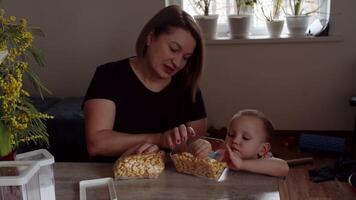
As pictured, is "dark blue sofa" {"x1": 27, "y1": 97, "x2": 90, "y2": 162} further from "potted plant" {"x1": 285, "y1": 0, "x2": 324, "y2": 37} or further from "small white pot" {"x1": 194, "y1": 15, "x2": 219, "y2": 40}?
"potted plant" {"x1": 285, "y1": 0, "x2": 324, "y2": 37}

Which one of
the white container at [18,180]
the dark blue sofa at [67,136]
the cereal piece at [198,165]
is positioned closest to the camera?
the white container at [18,180]

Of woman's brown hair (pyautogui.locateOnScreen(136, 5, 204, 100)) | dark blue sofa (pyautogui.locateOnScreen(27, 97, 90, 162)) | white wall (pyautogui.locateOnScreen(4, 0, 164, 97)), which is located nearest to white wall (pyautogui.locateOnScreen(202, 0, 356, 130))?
white wall (pyautogui.locateOnScreen(4, 0, 164, 97))

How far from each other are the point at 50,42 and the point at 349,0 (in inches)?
90.7

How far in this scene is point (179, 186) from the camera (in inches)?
42.8

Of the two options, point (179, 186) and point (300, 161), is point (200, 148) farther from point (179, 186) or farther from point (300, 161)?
point (300, 161)

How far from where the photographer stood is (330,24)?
305cm

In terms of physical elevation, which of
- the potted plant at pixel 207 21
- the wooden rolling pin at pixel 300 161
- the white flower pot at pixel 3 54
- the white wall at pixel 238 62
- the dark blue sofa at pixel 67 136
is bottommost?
the wooden rolling pin at pixel 300 161

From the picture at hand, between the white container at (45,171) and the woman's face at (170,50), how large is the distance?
60 centimetres

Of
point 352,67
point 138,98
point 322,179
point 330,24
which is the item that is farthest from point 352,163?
point 138,98

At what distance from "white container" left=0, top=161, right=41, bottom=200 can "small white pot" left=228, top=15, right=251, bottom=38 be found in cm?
249

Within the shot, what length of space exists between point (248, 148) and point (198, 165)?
0.24m

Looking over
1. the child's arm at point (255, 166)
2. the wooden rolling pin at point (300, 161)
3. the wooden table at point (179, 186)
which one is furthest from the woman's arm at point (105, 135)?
the wooden rolling pin at point (300, 161)

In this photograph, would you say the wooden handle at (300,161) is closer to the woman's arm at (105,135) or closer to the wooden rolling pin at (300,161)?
the wooden rolling pin at (300,161)

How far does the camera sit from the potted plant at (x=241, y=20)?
314 centimetres
